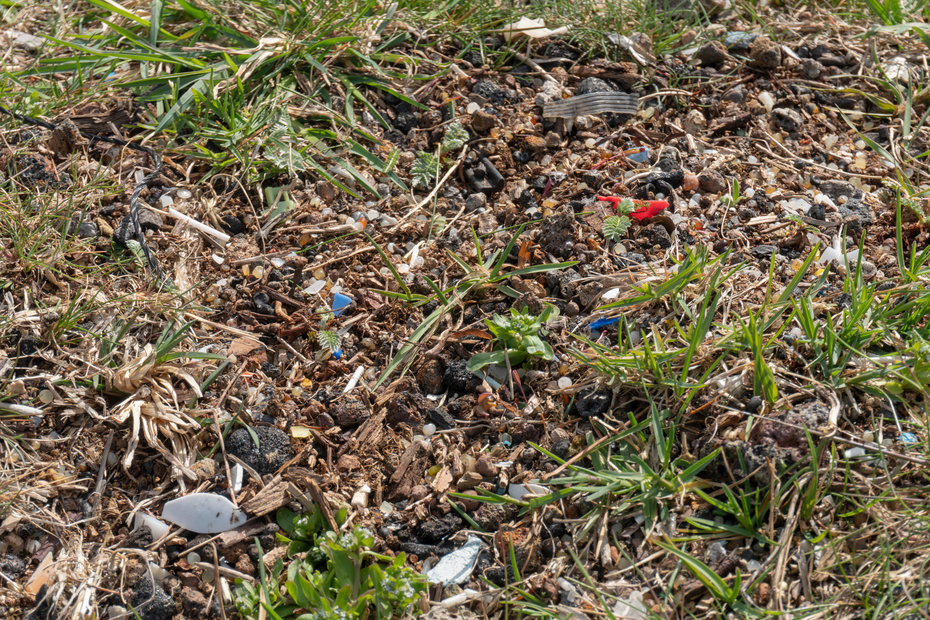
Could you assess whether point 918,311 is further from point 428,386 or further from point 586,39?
point 586,39

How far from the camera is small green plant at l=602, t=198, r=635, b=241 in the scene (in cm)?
275

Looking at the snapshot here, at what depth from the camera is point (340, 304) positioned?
2.75 meters

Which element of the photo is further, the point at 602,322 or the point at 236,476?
the point at 602,322

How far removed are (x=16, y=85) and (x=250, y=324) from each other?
1643 mm

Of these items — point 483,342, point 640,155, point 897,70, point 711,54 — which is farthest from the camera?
point 711,54

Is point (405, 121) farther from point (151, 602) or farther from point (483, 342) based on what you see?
point (151, 602)

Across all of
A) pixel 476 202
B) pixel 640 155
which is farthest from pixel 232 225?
pixel 640 155

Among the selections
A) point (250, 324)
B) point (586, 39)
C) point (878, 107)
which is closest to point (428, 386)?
point (250, 324)

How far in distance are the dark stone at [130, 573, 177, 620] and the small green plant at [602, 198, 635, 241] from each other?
1811 millimetres

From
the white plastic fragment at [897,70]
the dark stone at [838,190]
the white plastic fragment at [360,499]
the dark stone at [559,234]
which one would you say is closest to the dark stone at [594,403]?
the dark stone at [559,234]

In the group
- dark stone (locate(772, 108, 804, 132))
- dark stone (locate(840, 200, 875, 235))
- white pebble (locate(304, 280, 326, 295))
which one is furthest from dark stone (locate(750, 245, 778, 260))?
white pebble (locate(304, 280, 326, 295))

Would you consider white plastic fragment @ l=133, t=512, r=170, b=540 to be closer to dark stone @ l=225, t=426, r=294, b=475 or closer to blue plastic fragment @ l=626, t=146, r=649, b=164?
dark stone @ l=225, t=426, r=294, b=475

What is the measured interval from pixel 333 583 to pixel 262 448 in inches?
19.0

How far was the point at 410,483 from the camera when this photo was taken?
2363 mm
